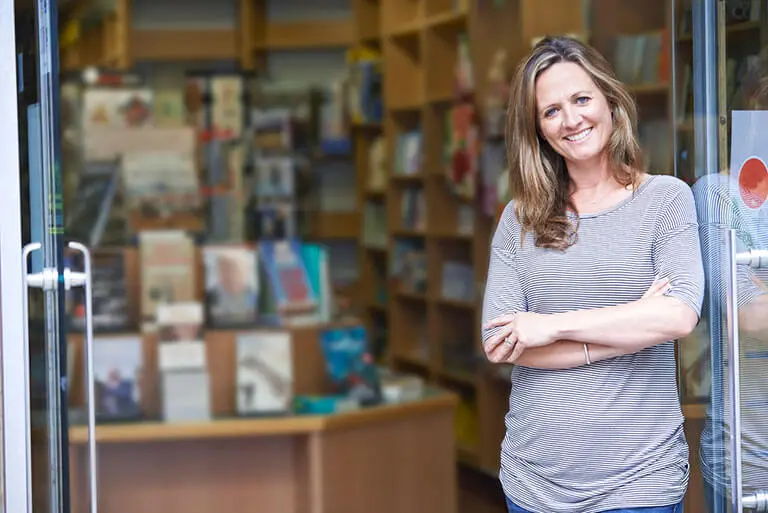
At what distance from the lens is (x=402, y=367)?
7.17 meters

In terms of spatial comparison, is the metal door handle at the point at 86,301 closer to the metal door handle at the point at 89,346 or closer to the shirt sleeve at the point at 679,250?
the metal door handle at the point at 89,346

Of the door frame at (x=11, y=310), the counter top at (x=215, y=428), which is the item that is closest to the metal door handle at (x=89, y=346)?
the door frame at (x=11, y=310)

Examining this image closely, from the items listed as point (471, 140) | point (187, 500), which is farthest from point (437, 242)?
point (187, 500)

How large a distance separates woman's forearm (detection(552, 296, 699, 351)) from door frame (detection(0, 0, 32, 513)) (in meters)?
1.10

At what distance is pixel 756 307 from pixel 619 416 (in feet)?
1.17

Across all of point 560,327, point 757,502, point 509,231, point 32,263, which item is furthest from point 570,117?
point 32,263

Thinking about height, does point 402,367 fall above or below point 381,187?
below

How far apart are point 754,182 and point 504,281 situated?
1.65 feet

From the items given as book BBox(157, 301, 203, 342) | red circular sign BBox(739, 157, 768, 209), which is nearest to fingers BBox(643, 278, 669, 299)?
red circular sign BBox(739, 157, 768, 209)

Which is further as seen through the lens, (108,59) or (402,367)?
(108,59)

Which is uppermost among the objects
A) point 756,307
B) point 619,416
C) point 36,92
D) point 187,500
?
point 36,92

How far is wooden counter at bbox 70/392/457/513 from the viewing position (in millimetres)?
4066

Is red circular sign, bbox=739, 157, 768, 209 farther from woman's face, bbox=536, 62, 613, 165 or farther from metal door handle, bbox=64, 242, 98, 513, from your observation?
metal door handle, bbox=64, 242, 98, 513

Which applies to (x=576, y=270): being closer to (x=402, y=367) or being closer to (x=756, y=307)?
(x=756, y=307)
